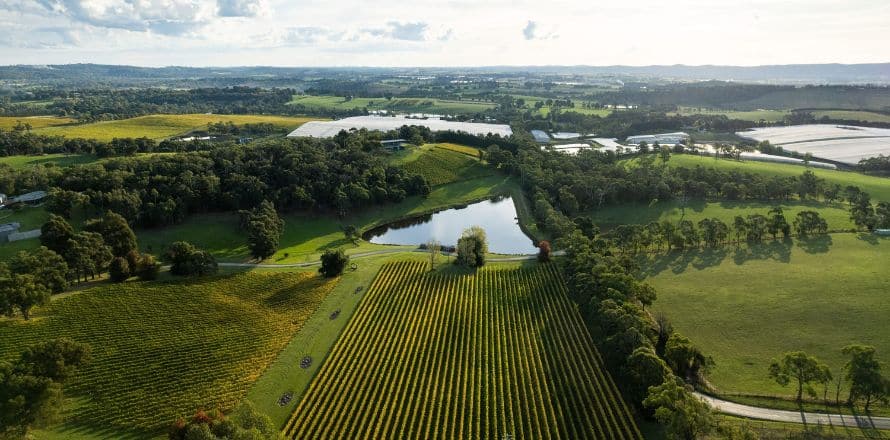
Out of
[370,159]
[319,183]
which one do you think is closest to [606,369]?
[319,183]

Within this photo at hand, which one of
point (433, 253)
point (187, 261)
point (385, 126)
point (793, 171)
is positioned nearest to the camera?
point (187, 261)

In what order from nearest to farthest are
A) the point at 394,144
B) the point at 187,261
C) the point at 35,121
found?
the point at 187,261 → the point at 394,144 → the point at 35,121

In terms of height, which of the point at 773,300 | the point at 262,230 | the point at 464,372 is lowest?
the point at 464,372

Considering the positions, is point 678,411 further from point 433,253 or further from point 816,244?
point 816,244

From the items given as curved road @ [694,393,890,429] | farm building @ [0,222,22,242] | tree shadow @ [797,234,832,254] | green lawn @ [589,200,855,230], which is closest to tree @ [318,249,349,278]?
farm building @ [0,222,22,242]

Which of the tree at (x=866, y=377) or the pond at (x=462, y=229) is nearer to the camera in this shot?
the tree at (x=866, y=377)

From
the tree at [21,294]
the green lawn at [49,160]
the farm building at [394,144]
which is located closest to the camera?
the tree at [21,294]

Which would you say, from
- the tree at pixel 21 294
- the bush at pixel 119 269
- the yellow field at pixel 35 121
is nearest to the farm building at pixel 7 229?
the bush at pixel 119 269

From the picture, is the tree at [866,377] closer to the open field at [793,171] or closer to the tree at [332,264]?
the tree at [332,264]

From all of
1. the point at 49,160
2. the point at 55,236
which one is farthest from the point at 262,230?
the point at 49,160
